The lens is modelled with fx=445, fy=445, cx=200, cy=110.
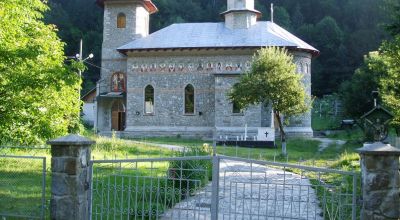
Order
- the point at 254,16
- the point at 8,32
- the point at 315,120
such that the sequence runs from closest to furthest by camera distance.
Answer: the point at 8,32
the point at 254,16
the point at 315,120

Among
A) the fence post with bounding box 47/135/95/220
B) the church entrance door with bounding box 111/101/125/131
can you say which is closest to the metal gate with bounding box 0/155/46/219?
the fence post with bounding box 47/135/95/220

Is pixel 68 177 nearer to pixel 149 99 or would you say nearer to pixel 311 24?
pixel 149 99

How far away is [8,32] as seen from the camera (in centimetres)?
940

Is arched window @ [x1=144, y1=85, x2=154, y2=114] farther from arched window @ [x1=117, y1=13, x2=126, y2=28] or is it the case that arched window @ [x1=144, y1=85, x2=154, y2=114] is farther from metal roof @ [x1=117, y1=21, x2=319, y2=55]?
arched window @ [x1=117, y1=13, x2=126, y2=28]

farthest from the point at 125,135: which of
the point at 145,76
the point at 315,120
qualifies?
the point at 315,120

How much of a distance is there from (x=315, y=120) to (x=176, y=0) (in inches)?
1025

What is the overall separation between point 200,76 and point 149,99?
383 cm

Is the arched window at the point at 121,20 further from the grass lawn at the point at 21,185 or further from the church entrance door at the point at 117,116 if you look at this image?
the grass lawn at the point at 21,185

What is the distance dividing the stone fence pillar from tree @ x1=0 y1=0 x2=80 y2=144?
6.50 metres

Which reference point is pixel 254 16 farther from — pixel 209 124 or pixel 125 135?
pixel 125 135

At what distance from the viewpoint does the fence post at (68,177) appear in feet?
20.1

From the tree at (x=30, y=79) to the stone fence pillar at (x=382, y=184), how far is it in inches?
256

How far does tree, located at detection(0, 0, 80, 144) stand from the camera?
9.04 metres

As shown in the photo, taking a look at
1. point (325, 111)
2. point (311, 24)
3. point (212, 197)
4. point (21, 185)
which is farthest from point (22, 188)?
point (311, 24)
